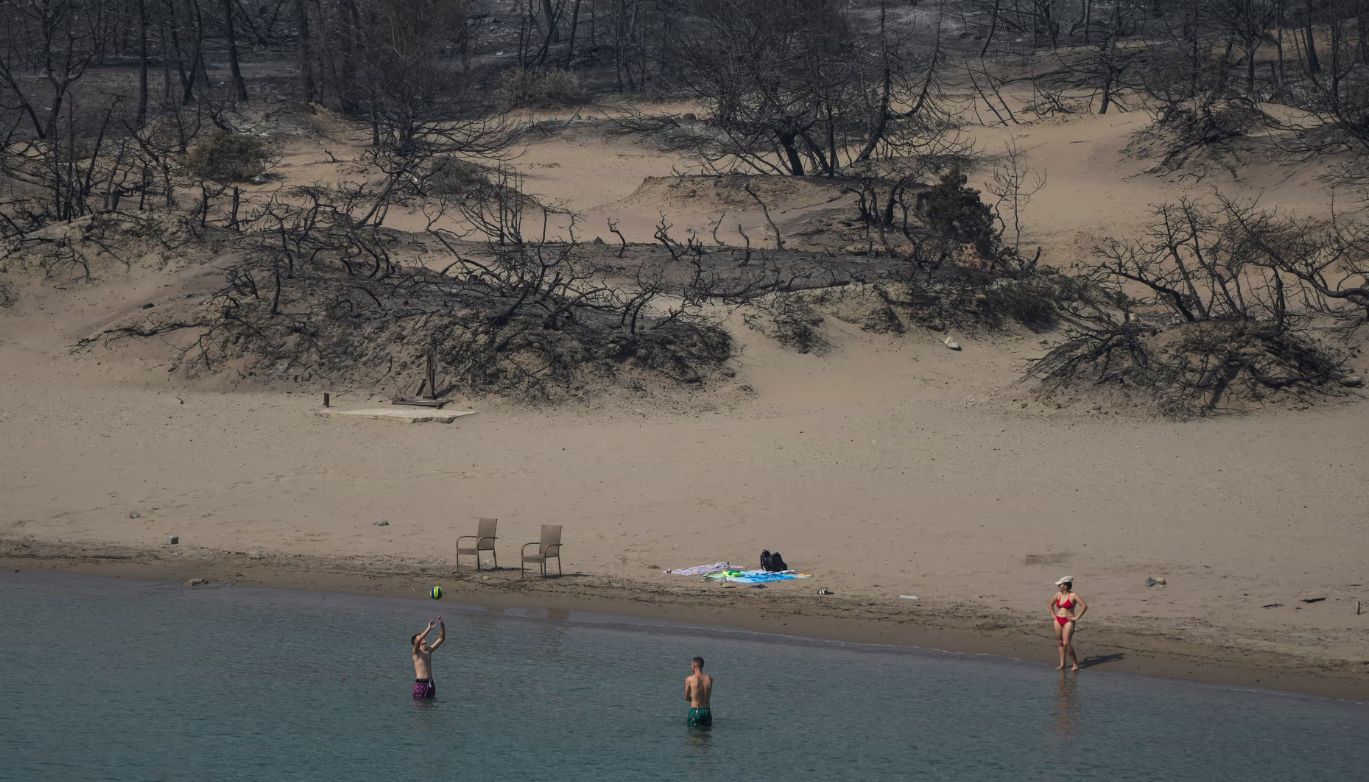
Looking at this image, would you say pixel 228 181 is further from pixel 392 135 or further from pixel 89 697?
pixel 89 697

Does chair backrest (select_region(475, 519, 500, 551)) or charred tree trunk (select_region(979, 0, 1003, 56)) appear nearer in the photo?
chair backrest (select_region(475, 519, 500, 551))

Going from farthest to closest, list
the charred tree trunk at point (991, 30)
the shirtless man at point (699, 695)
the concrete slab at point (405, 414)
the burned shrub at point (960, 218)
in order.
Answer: the charred tree trunk at point (991, 30) → the burned shrub at point (960, 218) → the concrete slab at point (405, 414) → the shirtless man at point (699, 695)

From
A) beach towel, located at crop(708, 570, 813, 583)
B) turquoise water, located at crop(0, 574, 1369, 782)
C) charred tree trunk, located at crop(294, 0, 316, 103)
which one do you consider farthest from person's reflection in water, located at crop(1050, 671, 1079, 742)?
charred tree trunk, located at crop(294, 0, 316, 103)

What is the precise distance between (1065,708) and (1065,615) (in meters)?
0.85

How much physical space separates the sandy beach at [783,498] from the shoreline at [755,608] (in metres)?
0.03

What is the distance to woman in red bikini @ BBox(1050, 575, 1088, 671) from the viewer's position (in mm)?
11602

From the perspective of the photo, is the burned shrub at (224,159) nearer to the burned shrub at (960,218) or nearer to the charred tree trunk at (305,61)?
the charred tree trunk at (305,61)

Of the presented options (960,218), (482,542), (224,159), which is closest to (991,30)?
(960,218)

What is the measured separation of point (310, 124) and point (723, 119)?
12.6 metres

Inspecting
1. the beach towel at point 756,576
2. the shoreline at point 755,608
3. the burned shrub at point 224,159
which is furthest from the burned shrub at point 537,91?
the beach towel at point 756,576

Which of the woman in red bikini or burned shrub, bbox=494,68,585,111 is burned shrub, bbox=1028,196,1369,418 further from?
burned shrub, bbox=494,68,585,111

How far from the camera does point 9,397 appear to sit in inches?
767

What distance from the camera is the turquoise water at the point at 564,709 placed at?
10508 mm

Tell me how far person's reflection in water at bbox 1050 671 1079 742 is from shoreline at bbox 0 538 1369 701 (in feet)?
0.95
